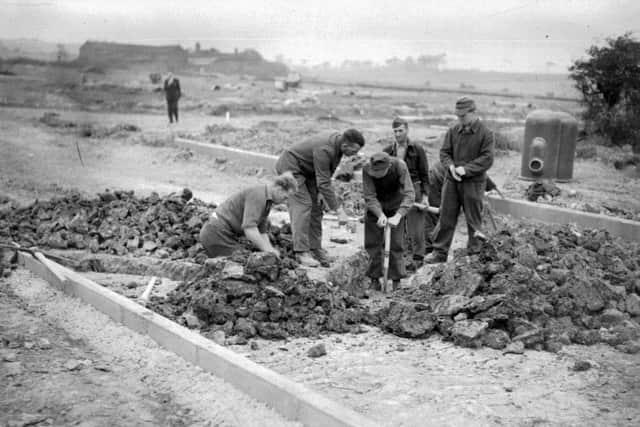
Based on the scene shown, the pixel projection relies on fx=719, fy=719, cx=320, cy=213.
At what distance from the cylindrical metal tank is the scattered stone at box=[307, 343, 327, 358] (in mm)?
8439

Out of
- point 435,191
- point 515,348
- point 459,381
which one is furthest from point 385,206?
point 459,381

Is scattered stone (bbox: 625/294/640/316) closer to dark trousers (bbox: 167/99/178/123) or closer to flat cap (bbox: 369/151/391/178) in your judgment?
flat cap (bbox: 369/151/391/178)

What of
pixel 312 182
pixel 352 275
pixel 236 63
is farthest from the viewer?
pixel 236 63

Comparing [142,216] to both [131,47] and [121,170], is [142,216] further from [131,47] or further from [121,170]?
[131,47]

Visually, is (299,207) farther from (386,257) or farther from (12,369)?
(12,369)

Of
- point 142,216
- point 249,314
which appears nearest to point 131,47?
point 142,216

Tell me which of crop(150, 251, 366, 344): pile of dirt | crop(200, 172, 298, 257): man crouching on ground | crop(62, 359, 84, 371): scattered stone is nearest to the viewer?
crop(62, 359, 84, 371): scattered stone

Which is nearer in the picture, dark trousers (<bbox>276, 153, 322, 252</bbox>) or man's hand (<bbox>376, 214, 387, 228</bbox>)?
man's hand (<bbox>376, 214, 387, 228</bbox>)

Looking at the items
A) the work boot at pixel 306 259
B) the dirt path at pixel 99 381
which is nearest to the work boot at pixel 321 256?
the work boot at pixel 306 259

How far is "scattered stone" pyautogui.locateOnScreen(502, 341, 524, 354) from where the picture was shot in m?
5.80

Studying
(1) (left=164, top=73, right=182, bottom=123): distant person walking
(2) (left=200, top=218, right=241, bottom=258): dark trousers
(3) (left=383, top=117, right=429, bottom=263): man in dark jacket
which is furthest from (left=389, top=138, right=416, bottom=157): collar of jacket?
(1) (left=164, top=73, right=182, bottom=123): distant person walking

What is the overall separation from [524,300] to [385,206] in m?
1.90

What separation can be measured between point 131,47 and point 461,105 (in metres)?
52.4

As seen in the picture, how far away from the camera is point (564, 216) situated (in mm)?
10602
